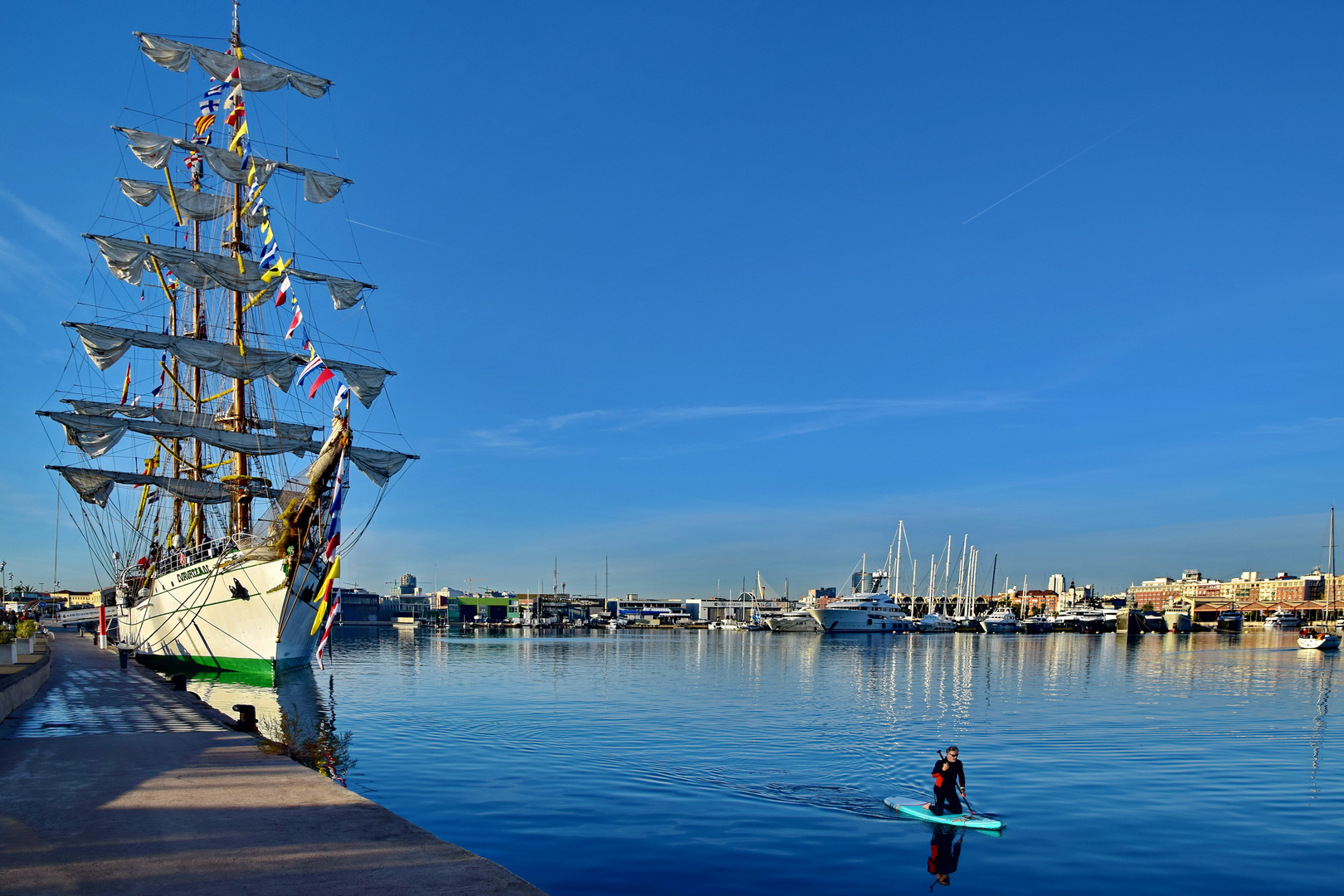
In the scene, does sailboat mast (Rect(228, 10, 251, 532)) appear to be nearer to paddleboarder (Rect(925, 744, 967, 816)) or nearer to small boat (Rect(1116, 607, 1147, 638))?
paddleboarder (Rect(925, 744, 967, 816))

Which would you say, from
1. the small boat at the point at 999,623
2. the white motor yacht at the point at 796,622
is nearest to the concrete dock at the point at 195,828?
the white motor yacht at the point at 796,622

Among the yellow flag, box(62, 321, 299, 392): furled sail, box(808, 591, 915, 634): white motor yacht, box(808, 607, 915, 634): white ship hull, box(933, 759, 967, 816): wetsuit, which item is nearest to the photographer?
box(933, 759, 967, 816): wetsuit

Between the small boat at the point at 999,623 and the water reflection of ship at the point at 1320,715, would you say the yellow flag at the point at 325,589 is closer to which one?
the water reflection of ship at the point at 1320,715

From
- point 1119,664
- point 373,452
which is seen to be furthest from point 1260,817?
point 1119,664

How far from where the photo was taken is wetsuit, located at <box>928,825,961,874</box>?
647 inches

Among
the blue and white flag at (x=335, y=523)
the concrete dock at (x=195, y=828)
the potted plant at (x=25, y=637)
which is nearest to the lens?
the concrete dock at (x=195, y=828)

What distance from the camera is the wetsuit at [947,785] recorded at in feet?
63.1

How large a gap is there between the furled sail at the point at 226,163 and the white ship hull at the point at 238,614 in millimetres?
26316

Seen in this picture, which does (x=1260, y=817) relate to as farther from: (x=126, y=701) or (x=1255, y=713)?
(x=126, y=701)

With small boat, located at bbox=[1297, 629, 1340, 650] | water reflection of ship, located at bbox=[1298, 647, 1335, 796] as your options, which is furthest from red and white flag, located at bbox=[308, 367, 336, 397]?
small boat, located at bbox=[1297, 629, 1340, 650]

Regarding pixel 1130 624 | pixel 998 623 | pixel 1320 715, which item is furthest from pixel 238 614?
pixel 998 623

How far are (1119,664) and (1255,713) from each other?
127ft

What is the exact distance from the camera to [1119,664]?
75688mm

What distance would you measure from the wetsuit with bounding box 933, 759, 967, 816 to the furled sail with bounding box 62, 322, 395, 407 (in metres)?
47.2
